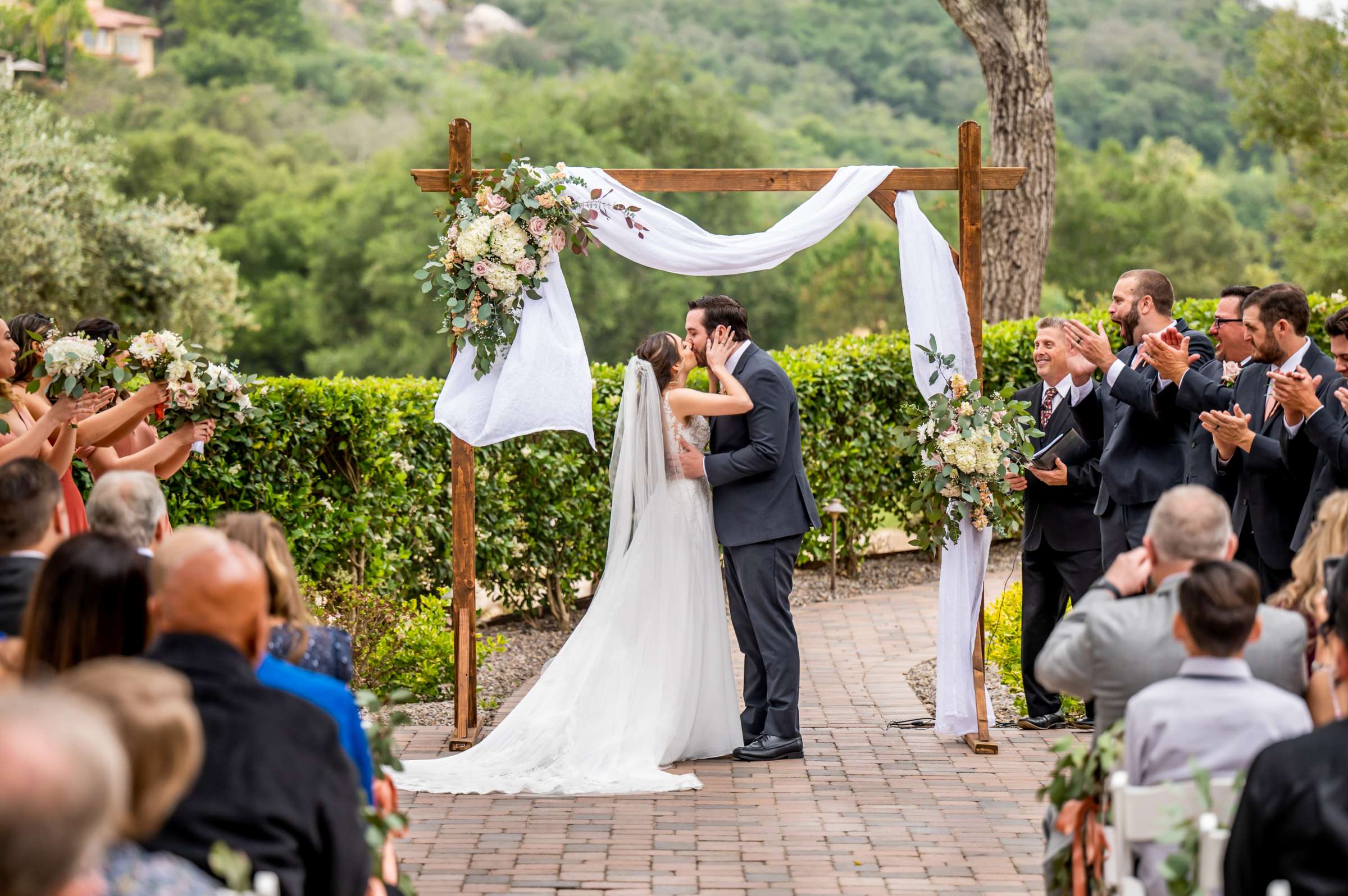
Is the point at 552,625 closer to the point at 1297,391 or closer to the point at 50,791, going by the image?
the point at 1297,391

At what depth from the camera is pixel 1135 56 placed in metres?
61.7

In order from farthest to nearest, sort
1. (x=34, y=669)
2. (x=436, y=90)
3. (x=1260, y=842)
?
(x=436, y=90) → (x=34, y=669) → (x=1260, y=842)

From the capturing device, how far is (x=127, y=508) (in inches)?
150

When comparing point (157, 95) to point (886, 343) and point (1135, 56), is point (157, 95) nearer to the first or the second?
point (1135, 56)

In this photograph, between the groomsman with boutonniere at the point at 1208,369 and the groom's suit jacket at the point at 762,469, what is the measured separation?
1572mm

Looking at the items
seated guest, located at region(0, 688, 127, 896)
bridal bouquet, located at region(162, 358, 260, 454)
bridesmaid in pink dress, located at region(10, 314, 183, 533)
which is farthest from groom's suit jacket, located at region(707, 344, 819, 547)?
seated guest, located at region(0, 688, 127, 896)

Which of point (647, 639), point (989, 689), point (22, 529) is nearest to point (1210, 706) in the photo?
point (22, 529)

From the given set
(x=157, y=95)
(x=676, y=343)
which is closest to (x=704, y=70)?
(x=157, y=95)

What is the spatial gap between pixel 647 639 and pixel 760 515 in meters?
0.75

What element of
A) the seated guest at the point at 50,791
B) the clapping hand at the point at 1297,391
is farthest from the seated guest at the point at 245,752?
the clapping hand at the point at 1297,391

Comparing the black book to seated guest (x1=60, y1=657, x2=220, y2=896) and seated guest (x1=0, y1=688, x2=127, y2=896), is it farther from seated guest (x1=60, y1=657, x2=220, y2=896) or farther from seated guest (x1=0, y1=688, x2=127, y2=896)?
seated guest (x1=0, y1=688, x2=127, y2=896)

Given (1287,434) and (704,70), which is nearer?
(1287,434)

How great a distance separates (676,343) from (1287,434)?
262cm

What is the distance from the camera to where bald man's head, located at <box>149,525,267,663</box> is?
105 inches
